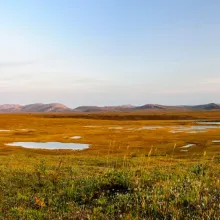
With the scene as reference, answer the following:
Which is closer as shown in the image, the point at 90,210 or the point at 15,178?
the point at 90,210

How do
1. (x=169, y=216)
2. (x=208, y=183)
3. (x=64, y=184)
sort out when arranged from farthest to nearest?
(x=64, y=184), (x=208, y=183), (x=169, y=216)

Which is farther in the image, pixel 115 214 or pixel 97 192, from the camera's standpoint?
pixel 97 192

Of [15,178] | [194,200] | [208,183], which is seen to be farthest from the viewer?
[15,178]

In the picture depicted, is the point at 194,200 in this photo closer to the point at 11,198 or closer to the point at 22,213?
the point at 22,213

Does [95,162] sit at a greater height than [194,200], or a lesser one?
lesser

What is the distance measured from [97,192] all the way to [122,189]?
92 cm

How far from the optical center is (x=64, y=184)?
11594 mm

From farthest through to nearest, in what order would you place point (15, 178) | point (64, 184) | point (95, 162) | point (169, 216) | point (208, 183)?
point (95, 162) < point (15, 178) < point (64, 184) < point (208, 183) < point (169, 216)

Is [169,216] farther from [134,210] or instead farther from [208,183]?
[208,183]

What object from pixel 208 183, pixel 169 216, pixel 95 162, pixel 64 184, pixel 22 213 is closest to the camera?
pixel 169 216

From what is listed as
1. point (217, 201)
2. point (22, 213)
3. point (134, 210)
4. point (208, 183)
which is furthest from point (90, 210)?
point (208, 183)

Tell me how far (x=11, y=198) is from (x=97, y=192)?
2962 millimetres

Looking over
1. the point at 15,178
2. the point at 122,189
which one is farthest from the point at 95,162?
the point at 122,189

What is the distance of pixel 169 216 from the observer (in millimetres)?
7398
